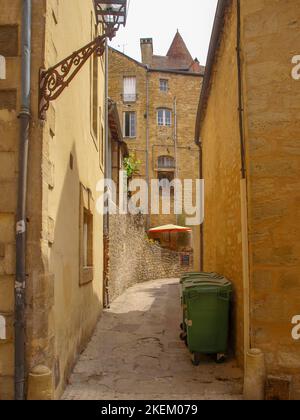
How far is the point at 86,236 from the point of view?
848 centimetres

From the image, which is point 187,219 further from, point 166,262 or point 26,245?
Answer: point 26,245

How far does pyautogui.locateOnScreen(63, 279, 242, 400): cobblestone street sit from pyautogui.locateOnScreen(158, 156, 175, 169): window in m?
21.4

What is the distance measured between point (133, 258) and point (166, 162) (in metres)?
13.2

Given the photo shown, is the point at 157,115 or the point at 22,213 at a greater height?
the point at 157,115

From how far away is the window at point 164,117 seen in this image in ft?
101

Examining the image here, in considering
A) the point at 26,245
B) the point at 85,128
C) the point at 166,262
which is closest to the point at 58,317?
the point at 26,245

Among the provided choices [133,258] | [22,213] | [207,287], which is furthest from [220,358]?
[133,258]

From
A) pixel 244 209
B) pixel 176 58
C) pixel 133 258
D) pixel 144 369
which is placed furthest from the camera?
pixel 176 58

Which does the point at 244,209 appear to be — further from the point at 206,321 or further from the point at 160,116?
the point at 160,116

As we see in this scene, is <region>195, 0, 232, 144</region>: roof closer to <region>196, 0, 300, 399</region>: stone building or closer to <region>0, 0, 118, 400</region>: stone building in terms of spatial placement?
<region>196, 0, 300, 399</region>: stone building

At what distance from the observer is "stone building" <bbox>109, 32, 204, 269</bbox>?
98.8 feet

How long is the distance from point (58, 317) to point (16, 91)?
2417 mm

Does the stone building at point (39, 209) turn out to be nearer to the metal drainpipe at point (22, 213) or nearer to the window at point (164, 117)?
the metal drainpipe at point (22, 213)

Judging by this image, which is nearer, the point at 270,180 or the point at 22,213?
the point at 22,213
